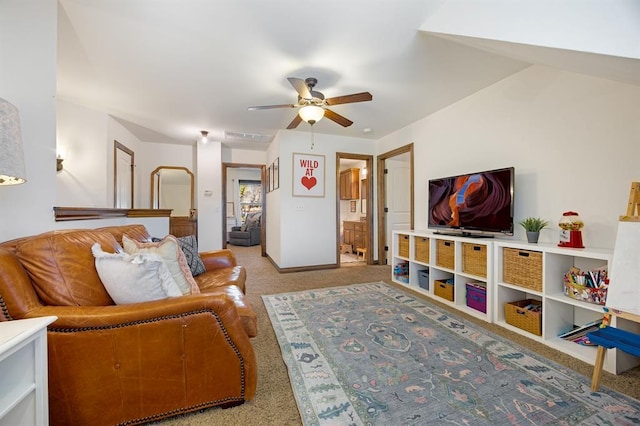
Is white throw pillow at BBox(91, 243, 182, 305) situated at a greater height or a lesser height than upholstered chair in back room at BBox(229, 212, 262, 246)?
greater

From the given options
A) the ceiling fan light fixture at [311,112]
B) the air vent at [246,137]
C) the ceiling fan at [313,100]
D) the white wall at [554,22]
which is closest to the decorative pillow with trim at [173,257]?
the ceiling fan at [313,100]

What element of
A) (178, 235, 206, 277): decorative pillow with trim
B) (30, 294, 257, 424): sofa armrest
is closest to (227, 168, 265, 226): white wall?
(178, 235, 206, 277): decorative pillow with trim

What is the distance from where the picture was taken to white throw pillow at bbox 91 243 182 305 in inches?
49.9

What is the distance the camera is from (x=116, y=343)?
3.70 ft

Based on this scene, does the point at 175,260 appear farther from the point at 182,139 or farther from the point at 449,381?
the point at 182,139

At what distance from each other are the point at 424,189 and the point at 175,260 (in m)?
3.33

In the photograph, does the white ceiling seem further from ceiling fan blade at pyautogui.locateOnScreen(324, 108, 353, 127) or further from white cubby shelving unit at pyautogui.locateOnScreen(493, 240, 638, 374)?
white cubby shelving unit at pyautogui.locateOnScreen(493, 240, 638, 374)

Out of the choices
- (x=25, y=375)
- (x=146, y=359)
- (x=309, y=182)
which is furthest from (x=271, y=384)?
(x=309, y=182)

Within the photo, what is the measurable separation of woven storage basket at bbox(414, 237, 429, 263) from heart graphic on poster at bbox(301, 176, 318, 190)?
1954mm

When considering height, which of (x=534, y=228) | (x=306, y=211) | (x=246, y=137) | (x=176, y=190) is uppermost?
(x=246, y=137)

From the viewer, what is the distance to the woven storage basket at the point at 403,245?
3576 millimetres

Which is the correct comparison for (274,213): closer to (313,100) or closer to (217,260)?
(217,260)

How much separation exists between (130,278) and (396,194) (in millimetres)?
4528

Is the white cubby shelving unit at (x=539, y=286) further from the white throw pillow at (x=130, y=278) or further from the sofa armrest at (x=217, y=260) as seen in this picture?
the white throw pillow at (x=130, y=278)
